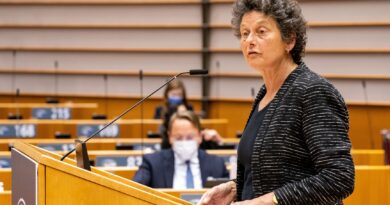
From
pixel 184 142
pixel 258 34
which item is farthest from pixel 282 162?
pixel 184 142

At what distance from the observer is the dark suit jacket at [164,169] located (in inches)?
197

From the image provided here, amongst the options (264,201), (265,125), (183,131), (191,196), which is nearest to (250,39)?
(265,125)

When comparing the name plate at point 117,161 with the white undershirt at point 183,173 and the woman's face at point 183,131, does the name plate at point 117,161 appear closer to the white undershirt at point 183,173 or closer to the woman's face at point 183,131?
the woman's face at point 183,131

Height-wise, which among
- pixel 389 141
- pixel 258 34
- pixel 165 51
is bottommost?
pixel 389 141

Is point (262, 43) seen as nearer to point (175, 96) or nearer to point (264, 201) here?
point (264, 201)

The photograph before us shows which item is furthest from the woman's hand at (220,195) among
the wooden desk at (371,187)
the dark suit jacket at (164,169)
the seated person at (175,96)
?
the seated person at (175,96)

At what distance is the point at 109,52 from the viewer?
36.7 ft

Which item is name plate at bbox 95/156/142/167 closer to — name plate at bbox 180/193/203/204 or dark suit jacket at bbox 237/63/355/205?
name plate at bbox 180/193/203/204

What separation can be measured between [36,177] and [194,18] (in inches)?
338

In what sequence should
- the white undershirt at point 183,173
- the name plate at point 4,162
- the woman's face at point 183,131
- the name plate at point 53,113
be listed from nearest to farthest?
the white undershirt at point 183,173 < the woman's face at point 183,131 < the name plate at point 4,162 < the name plate at point 53,113

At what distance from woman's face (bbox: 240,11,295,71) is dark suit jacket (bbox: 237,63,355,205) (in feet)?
0.24

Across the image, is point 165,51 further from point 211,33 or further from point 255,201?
point 255,201

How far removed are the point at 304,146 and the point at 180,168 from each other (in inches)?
121

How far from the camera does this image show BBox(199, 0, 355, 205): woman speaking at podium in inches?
82.2
